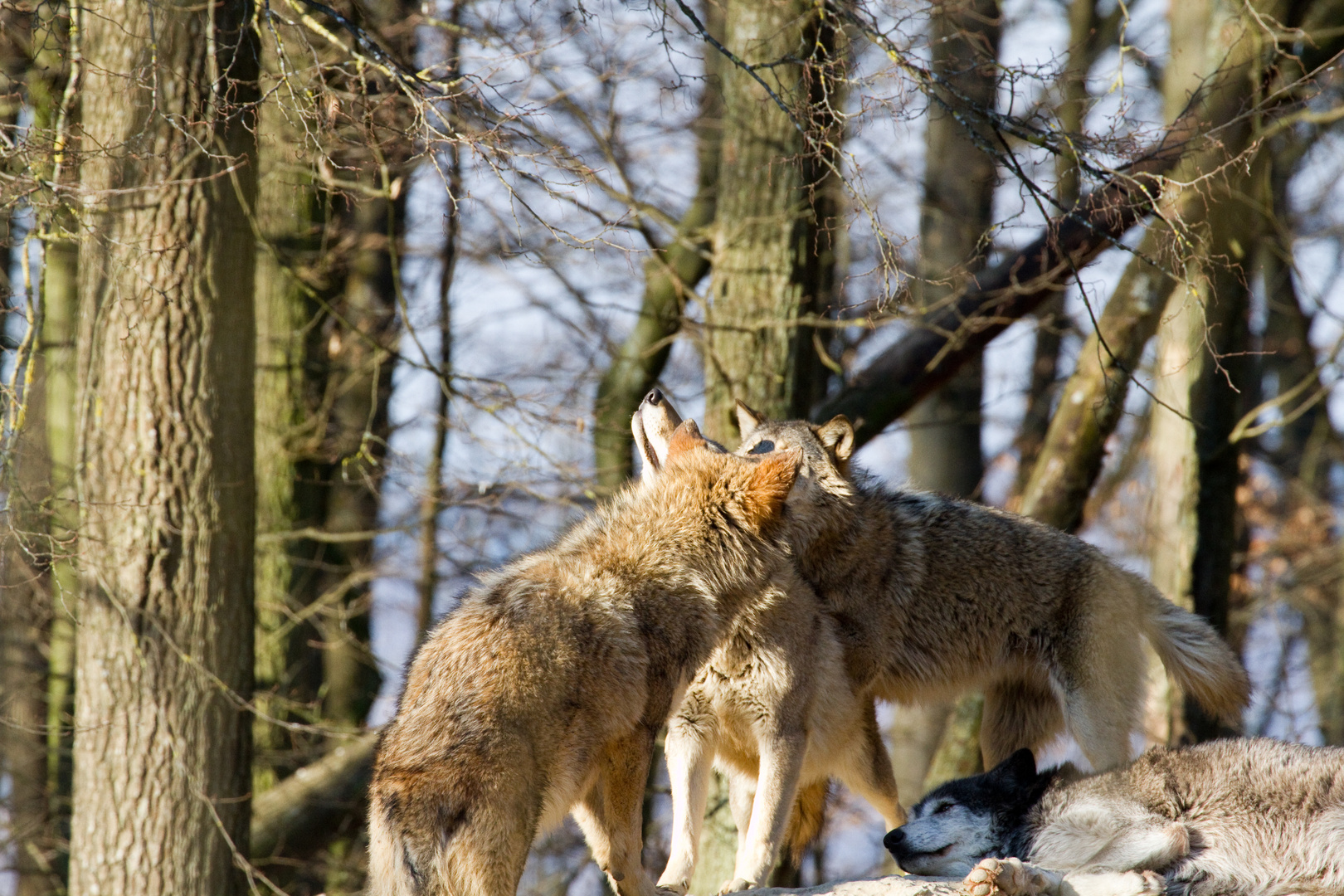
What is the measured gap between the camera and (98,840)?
663cm

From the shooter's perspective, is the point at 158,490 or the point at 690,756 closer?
the point at 690,756

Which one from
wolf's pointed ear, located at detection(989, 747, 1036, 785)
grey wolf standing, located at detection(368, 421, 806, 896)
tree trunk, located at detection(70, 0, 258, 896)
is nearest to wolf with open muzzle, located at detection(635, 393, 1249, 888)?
grey wolf standing, located at detection(368, 421, 806, 896)

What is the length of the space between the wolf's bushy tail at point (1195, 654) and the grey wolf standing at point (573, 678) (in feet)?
8.39

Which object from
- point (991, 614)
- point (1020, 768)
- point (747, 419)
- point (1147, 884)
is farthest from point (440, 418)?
point (1147, 884)

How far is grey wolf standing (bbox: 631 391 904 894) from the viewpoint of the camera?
5598 millimetres

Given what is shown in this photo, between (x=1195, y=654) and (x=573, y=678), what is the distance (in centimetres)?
424

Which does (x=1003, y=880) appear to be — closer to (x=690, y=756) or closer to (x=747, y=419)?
(x=690, y=756)

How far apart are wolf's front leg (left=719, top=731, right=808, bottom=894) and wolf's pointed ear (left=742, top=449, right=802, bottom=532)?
110 centimetres

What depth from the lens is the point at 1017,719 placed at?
6969mm

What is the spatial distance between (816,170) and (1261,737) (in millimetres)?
4965

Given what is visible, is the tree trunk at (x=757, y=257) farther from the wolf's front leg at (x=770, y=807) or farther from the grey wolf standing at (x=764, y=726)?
the wolf's front leg at (x=770, y=807)

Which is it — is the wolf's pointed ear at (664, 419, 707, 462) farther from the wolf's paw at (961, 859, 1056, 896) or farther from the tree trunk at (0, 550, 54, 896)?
the tree trunk at (0, 550, 54, 896)

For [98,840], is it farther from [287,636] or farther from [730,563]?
[287,636]

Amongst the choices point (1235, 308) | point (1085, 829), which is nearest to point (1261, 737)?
point (1085, 829)
